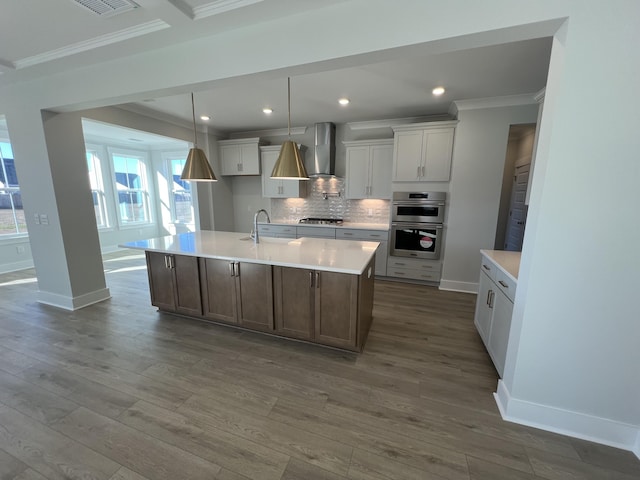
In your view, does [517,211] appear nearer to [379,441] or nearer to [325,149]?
[325,149]

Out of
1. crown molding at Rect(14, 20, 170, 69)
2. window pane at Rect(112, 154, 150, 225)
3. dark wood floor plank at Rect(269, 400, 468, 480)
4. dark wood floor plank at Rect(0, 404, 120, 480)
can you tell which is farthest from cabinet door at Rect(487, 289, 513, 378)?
window pane at Rect(112, 154, 150, 225)

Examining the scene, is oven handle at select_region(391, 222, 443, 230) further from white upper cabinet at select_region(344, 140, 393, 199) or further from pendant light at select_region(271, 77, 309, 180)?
pendant light at select_region(271, 77, 309, 180)

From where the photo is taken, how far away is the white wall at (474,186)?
3.41 m

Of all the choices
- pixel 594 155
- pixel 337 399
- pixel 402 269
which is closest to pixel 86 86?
pixel 337 399

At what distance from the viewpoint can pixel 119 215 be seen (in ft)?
21.5

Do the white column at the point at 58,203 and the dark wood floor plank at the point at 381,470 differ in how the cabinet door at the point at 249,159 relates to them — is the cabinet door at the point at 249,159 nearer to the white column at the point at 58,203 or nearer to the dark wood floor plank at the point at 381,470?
the white column at the point at 58,203

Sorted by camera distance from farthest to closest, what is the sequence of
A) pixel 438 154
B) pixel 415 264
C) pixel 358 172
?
pixel 358 172 < pixel 415 264 < pixel 438 154

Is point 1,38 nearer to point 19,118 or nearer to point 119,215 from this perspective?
point 19,118

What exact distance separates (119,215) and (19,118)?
4.04m

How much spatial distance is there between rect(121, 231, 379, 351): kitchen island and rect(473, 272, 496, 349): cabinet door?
3.50ft

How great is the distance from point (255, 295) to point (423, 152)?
3.17 meters

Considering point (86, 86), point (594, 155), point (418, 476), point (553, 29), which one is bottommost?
point (418, 476)

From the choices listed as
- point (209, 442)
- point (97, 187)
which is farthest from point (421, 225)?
point (97, 187)

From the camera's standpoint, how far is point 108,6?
65.4 inches
